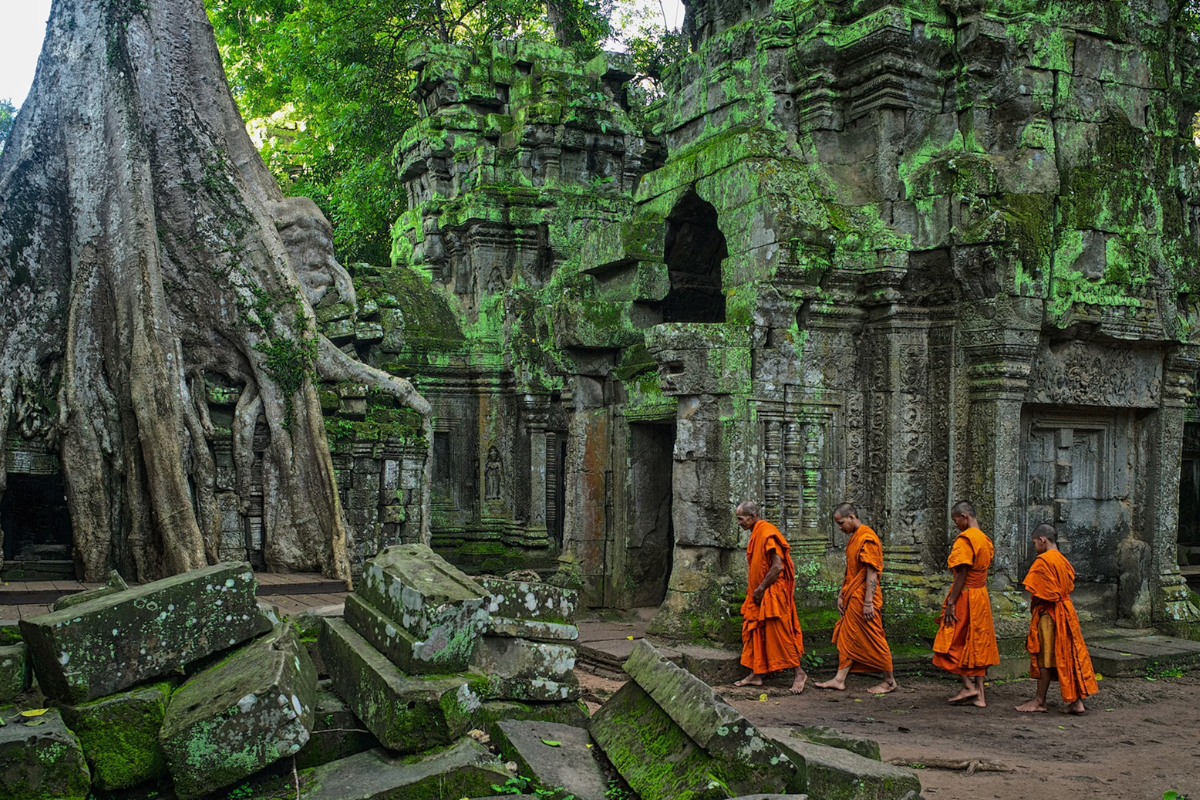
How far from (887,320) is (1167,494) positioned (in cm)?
312

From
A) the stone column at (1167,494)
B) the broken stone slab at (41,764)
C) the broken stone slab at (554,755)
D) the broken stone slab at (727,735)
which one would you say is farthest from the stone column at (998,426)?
the broken stone slab at (41,764)

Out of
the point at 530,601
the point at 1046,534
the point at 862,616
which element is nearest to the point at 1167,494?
the point at 1046,534

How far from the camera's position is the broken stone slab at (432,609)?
4594mm

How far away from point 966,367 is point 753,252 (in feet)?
6.24

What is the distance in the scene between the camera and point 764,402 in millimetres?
8359

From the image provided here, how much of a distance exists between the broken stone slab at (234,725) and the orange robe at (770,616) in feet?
13.0

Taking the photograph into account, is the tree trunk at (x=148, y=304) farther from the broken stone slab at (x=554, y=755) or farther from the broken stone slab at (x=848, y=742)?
the broken stone slab at (x=848, y=742)

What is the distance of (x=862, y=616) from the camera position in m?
7.71

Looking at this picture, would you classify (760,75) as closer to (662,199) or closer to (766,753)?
(662,199)

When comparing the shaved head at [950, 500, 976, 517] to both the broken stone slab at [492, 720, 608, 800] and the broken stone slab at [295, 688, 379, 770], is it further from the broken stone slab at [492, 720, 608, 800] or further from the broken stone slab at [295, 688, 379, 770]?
the broken stone slab at [295, 688, 379, 770]

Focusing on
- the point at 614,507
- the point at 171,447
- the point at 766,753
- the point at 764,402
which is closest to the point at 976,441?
the point at 764,402

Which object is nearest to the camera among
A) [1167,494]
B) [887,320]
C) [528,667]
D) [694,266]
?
[528,667]

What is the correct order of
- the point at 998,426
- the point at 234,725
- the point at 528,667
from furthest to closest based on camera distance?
the point at 998,426, the point at 528,667, the point at 234,725

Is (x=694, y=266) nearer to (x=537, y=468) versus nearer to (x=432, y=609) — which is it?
(x=537, y=468)
